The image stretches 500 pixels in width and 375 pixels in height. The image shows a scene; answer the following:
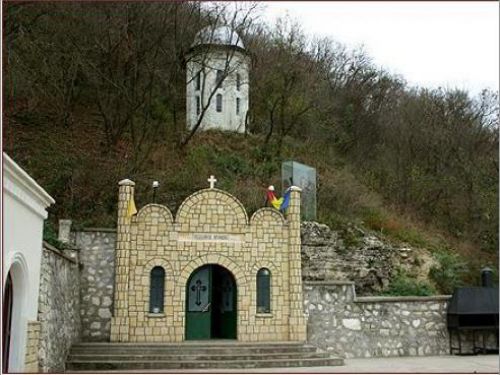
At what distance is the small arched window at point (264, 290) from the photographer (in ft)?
48.5

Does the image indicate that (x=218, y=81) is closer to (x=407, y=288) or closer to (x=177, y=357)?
(x=407, y=288)

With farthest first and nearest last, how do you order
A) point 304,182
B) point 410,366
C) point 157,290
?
point 304,182
point 157,290
point 410,366

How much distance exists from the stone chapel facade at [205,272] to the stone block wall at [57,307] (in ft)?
3.32

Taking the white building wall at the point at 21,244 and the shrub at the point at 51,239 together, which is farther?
the shrub at the point at 51,239

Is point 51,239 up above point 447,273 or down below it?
above

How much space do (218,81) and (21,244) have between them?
17790mm

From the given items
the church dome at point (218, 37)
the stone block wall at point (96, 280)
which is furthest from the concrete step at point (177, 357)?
the church dome at point (218, 37)

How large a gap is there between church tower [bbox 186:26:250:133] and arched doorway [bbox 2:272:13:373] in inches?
651

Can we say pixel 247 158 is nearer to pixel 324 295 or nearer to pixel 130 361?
pixel 324 295

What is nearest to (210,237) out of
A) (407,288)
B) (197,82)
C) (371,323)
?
(371,323)

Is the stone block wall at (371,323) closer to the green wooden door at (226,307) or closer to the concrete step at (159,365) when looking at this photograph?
the green wooden door at (226,307)

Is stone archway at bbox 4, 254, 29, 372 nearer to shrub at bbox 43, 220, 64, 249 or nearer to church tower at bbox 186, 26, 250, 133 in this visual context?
shrub at bbox 43, 220, 64, 249

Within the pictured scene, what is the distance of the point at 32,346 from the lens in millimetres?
8969

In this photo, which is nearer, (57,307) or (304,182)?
(57,307)
